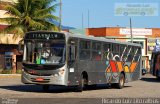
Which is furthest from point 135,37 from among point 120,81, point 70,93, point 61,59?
point 61,59

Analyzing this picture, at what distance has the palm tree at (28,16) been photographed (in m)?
48.3

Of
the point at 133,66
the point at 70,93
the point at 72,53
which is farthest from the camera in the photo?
the point at 133,66

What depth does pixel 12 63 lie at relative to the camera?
56719mm

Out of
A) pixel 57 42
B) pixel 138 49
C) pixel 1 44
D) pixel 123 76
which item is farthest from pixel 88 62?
pixel 1 44

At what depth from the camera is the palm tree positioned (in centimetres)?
4831

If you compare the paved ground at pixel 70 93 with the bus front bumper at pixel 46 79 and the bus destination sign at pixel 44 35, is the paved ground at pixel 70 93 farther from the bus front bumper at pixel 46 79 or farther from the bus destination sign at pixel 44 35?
the bus destination sign at pixel 44 35

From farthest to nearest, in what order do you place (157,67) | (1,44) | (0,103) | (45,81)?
(1,44), (157,67), (45,81), (0,103)

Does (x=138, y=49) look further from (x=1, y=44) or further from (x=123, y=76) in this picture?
(x=1, y=44)

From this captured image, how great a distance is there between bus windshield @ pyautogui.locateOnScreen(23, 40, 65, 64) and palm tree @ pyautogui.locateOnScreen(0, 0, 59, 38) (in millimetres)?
25478

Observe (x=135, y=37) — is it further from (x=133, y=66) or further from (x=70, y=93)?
(x=70, y=93)

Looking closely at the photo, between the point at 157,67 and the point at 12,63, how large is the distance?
20891 mm

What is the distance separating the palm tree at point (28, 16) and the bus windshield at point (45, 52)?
25478mm

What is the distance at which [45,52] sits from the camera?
881 inches

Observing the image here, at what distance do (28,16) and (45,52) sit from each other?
87.7 ft
